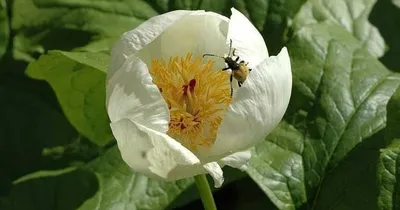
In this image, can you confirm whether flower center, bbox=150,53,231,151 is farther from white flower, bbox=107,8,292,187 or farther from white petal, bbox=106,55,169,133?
white petal, bbox=106,55,169,133

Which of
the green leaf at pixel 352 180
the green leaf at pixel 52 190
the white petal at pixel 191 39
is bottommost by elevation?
the green leaf at pixel 52 190

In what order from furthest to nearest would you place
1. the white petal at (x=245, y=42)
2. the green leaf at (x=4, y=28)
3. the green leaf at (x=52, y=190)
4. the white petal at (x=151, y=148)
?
the green leaf at (x=4, y=28) < the green leaf at (x=52, y=190) < the white petal at (x=245, y=42) < the white petal at (x=151, y=148)

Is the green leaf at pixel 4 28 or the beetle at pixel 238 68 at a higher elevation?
the beetle at pixel 238 68

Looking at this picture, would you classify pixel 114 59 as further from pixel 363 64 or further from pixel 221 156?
pixel 363 64

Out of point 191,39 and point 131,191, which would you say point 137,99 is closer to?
point 191,39

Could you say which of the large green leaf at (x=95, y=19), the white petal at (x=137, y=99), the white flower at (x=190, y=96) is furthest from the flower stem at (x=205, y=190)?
the large green leaf at (x=95, y=19)

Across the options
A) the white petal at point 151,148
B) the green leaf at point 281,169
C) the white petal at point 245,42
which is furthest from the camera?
the green leaf at point 281,169

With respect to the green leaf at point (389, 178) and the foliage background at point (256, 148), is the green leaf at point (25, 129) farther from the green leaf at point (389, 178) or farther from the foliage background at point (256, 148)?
the green leaf at point (389, 178)

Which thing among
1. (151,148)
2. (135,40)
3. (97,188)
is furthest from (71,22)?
(151,148)

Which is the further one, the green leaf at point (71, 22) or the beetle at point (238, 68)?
the green leaf at point (71, 22)
